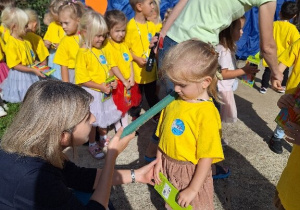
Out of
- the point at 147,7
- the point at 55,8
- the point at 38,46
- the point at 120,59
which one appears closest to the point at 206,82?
the point at 120,59

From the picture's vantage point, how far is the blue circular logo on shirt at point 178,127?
6.19 feet

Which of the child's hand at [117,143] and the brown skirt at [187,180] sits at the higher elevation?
the child's hand at [117,143]

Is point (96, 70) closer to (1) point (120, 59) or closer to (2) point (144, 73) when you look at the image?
(1) point (120, 59)

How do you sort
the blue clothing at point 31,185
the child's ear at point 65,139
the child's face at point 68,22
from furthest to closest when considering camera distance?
1. the child's face at point 68,22
2. the child's ear at point 65,139
3. the blue clothing at point 31,185

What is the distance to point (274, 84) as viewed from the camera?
246 centimetres

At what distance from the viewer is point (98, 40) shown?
3.15m

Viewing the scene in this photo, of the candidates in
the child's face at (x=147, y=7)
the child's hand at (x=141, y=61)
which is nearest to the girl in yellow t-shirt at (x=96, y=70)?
the child's hand at (x=141, y=61)

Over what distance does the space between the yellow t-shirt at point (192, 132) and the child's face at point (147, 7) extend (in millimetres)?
2101

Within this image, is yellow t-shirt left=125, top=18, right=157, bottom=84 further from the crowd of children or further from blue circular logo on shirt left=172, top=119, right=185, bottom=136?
blue circular logo on shirt left=172, top=119, right=185, bottom=136

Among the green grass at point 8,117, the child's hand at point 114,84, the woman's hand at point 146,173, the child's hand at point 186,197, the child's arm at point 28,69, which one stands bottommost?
the green grass at point 8,117

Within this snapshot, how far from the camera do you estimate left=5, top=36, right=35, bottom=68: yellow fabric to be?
396 centimetres

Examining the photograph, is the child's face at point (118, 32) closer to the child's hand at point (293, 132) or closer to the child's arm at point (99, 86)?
the child's arm at point (99, 86)

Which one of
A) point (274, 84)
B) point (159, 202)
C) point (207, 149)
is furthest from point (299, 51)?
point (159, 202)

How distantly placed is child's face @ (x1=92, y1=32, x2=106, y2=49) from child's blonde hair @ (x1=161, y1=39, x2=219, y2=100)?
4.86 ft
